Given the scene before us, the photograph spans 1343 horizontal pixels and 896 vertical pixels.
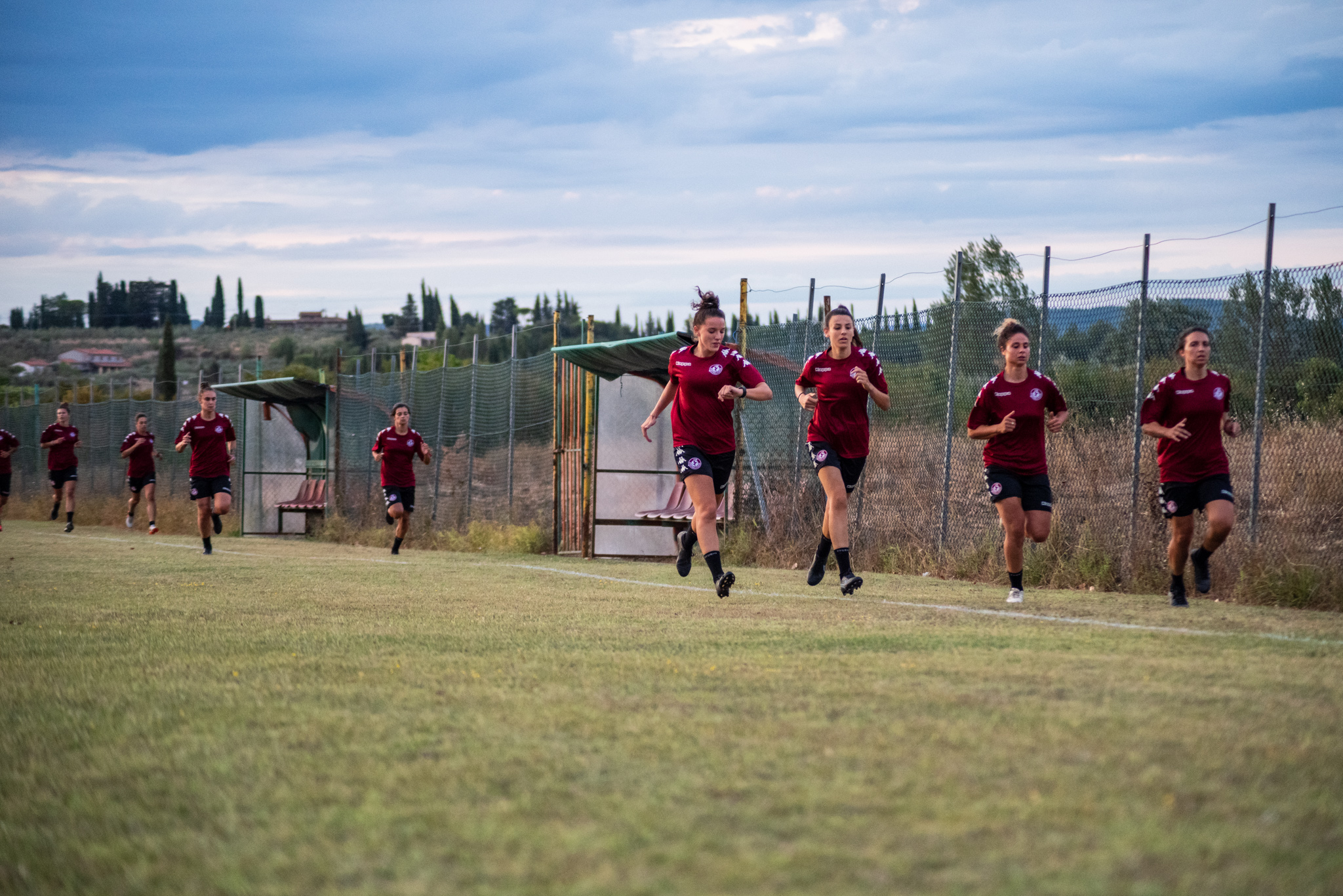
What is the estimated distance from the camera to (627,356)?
16.1 metres

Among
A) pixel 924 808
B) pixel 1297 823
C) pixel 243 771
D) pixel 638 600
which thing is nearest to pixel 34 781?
pixel 243 771

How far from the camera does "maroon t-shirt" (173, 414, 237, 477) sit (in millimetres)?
18172

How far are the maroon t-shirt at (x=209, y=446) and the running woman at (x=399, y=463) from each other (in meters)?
2.01

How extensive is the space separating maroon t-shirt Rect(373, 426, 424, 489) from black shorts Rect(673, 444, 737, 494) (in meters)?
9.08

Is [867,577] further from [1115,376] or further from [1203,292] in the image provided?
[1203,292]

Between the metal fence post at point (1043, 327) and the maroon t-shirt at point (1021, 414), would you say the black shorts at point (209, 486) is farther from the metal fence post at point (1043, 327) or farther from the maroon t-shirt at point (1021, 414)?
the maroon t-shirt at point (1021, 414)

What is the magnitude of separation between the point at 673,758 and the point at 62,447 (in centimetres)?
2622

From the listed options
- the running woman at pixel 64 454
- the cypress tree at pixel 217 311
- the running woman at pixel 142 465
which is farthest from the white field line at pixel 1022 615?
the cypress tree at pixel 217 311

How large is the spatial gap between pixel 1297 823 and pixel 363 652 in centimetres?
458

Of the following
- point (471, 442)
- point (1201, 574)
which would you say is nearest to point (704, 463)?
point (1201, 574)

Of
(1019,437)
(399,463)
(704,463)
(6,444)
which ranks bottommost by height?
(6,444)

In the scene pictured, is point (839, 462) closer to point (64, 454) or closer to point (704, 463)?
point (704, 463)

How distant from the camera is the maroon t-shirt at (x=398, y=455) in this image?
18.5m

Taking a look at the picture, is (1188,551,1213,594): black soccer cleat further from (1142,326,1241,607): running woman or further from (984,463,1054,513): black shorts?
(984,463,1054,513): black shorts
